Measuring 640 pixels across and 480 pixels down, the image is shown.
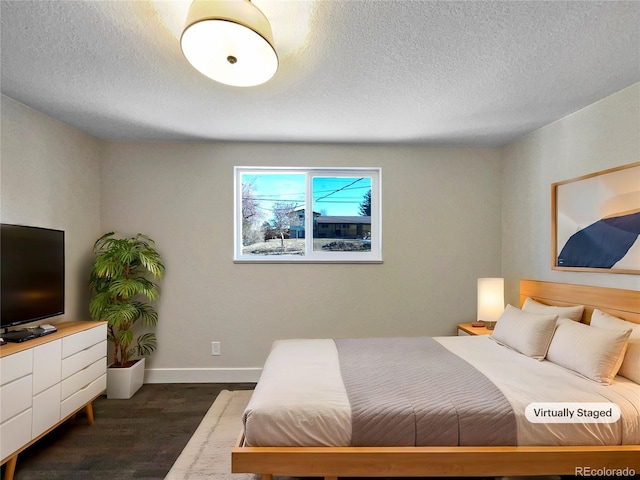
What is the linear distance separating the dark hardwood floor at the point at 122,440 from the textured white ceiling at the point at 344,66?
244 cm

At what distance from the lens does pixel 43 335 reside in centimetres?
227

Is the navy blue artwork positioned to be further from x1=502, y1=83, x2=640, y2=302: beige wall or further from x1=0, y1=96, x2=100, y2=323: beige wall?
x1=0, y1=96, x2=100, y2=323: beige wall

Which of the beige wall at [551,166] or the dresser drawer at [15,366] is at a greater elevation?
the beige wall at [551,166]

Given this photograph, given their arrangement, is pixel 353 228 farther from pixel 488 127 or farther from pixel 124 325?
pixel 124 325

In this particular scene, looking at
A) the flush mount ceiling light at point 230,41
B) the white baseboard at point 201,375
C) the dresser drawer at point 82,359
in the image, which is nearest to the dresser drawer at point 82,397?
the dresser drawer at point 82,359

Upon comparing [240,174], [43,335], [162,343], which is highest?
[240,174]

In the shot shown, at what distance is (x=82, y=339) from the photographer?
8.30 feet

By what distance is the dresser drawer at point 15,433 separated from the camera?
6.07ft

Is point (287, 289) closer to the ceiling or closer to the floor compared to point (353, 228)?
closer to the floor

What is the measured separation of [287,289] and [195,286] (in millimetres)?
946

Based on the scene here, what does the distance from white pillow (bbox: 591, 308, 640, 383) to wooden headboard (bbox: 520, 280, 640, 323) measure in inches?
3.5

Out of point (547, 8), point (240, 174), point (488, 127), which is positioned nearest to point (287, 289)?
point (240, 174)

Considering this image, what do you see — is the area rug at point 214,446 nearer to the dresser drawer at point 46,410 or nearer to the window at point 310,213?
the dresser drawer at point 46,410

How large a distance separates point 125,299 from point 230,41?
2717 millimetres
